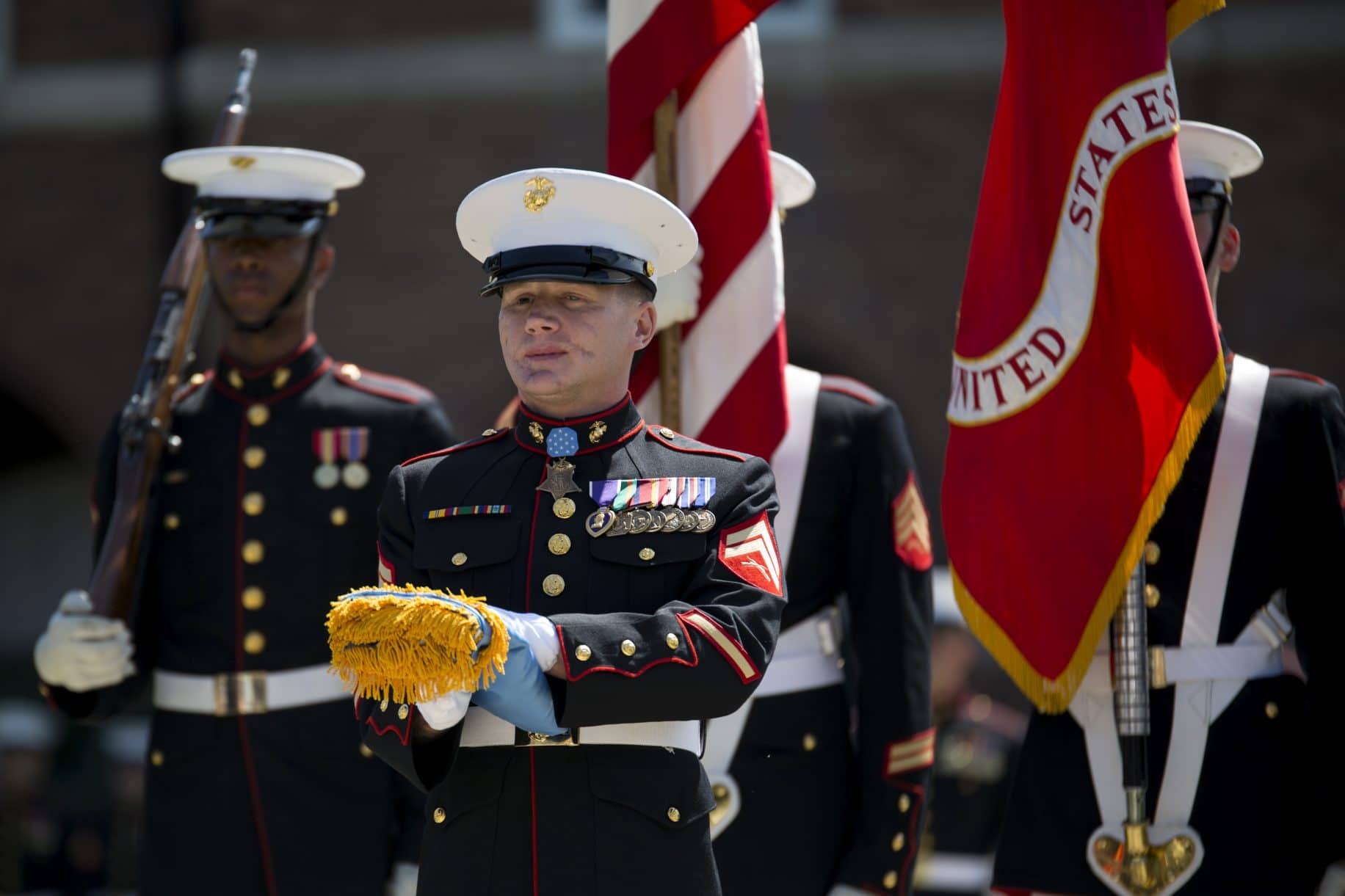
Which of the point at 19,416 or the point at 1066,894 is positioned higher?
the point at 19,416

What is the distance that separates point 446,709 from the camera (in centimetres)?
234

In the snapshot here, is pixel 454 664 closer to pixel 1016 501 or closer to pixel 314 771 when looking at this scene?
pixel 1016 501

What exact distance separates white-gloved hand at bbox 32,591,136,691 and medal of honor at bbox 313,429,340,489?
0.52m

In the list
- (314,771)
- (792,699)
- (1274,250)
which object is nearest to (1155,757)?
(792,699)

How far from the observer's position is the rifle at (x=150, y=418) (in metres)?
3.85

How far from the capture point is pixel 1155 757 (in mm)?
3285

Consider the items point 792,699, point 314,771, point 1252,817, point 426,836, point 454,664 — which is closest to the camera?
point 454,664

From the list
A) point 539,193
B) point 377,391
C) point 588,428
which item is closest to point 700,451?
point 588,428

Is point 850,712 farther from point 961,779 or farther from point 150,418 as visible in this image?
point 961,779

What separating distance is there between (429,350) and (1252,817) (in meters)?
7.39

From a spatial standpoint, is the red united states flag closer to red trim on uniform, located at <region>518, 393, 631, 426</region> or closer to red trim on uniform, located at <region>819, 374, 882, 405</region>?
red trim on uniform, located at <region>819, 374, 882, 405</region>

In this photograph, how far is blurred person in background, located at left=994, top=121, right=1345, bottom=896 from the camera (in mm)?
3244

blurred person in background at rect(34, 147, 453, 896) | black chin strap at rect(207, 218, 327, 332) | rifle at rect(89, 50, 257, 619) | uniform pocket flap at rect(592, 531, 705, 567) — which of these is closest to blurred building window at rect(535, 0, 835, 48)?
rifle at rect(89, 50, 257, 619)

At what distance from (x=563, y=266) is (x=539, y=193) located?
0.13 metres
